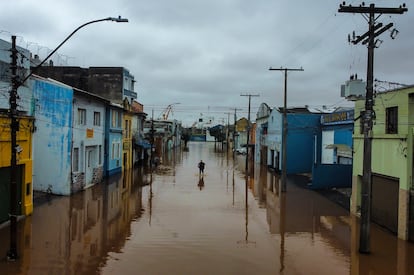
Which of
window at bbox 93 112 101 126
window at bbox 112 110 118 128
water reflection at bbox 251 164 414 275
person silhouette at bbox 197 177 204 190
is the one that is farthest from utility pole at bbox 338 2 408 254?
window at bbox 112 110 118 128

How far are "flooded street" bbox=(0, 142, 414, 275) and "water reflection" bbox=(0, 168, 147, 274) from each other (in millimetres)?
31

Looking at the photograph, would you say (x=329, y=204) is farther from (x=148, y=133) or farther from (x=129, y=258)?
(x=148, y=133)

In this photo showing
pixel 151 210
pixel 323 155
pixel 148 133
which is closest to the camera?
pixel 151 210

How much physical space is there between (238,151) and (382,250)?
3223 inches

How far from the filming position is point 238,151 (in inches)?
3851

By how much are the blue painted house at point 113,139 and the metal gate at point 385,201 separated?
78.5ft

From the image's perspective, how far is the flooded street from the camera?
13.4m

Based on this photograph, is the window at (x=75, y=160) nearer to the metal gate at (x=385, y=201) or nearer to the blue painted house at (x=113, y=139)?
the blue painted house at (x=113, y=139)

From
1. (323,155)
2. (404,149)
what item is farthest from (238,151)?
(404,149)

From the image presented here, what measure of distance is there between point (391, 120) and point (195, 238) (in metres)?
9.97

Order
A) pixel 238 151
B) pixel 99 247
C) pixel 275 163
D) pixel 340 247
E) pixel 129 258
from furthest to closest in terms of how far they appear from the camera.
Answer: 1. pixel 238 151
2. pixel 275 163
3. pixel 340 247
4. pixel 99 247
5. pixel 129 258

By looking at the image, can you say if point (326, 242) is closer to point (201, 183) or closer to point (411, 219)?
point (411, 219)

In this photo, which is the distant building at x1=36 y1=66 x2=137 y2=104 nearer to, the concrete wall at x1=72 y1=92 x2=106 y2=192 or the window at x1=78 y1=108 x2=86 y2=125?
the concrete wall at x1=72 y1=92 x2=106 y2=192

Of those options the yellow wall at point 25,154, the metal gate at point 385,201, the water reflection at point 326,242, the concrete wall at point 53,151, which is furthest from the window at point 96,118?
the metal gate at point 385,201
